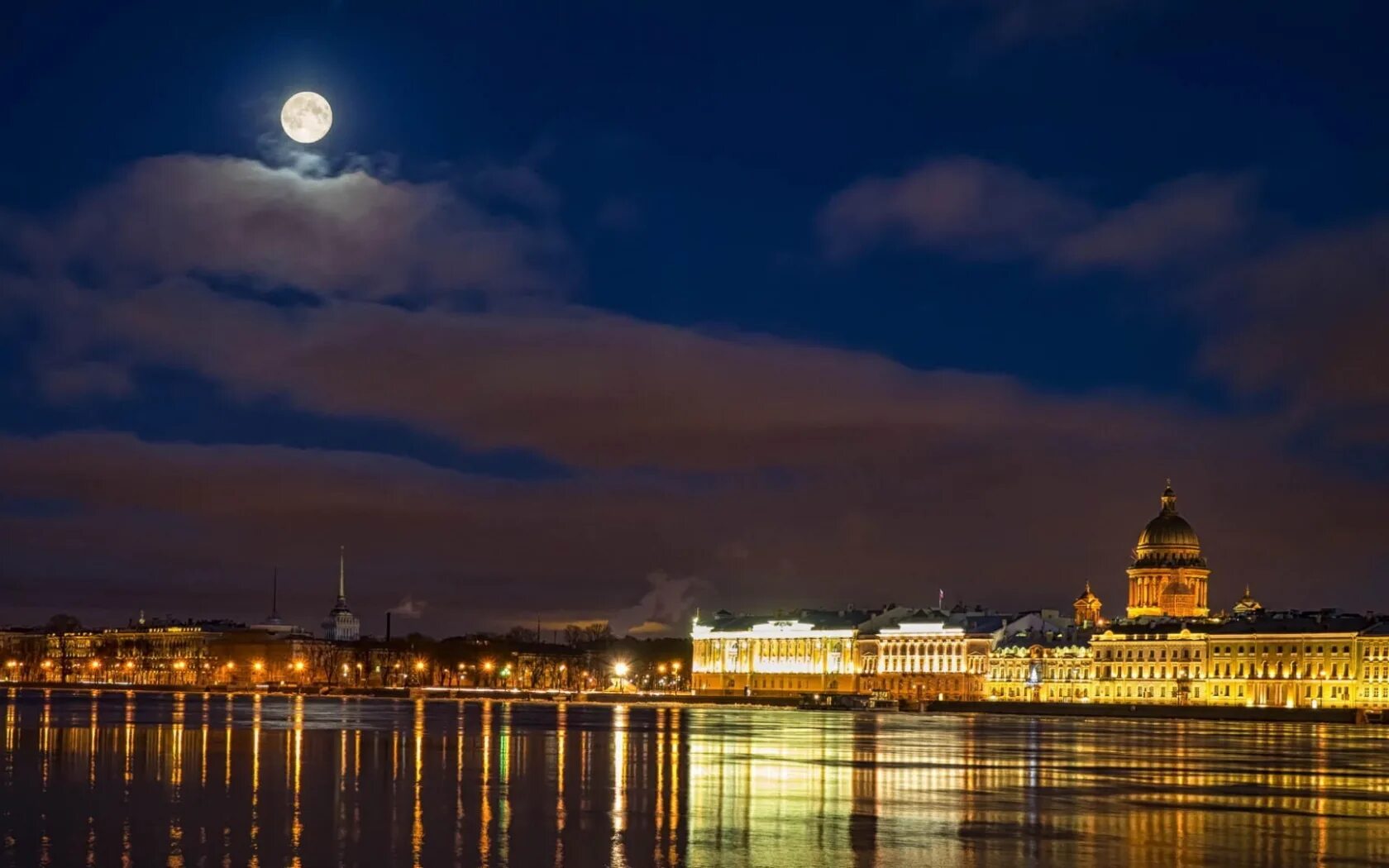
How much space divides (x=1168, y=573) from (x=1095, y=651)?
2026cm

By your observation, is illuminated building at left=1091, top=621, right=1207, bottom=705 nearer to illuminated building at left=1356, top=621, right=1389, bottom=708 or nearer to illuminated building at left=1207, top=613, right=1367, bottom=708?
illuminated building at left=1207, top=613, right=1367, bottom=708

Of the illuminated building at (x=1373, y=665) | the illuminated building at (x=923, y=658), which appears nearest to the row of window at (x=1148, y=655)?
the illuminated building at (x=923, y=658)

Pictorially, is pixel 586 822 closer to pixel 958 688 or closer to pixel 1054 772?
pixel 1054 772

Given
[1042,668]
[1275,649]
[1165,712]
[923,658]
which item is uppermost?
[1275,649]

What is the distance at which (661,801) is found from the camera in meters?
32.4

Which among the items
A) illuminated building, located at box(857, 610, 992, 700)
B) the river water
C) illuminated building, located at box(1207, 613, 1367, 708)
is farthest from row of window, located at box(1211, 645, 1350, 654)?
the river water

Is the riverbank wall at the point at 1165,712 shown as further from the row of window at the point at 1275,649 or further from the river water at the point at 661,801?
the river water at the point at 661,801

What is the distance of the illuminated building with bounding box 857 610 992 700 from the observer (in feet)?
553

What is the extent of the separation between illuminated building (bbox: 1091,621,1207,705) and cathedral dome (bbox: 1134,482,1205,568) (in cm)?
1709

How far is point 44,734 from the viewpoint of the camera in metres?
57.9

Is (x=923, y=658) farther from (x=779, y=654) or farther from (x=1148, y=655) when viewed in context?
(x=1148, y=655)

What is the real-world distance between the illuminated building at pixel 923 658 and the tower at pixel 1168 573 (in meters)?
18.2

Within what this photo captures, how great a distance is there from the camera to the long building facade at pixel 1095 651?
148 metres

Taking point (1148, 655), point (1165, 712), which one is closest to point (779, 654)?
point (1148, 655)
